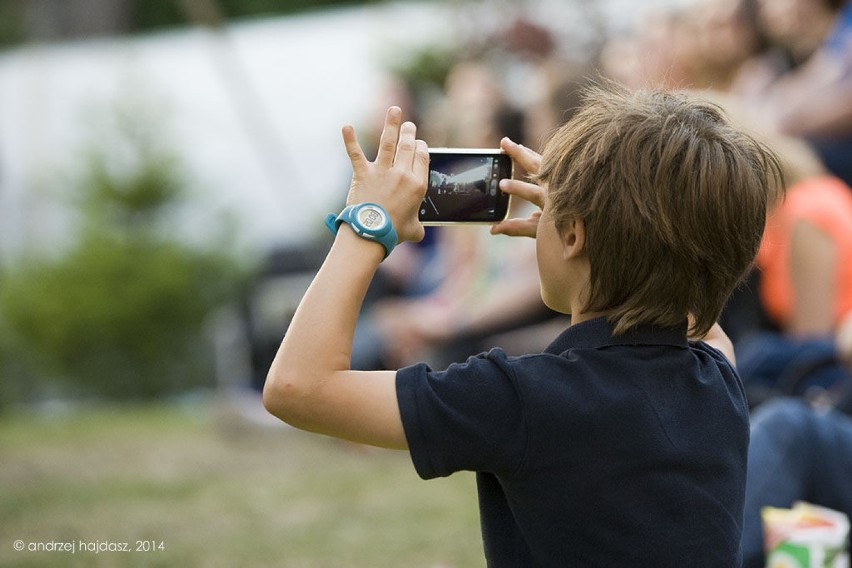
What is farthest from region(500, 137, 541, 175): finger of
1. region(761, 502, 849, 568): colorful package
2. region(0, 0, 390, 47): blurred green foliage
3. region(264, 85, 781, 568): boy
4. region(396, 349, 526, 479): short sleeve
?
region(0, 0, 390, 47): blurred green foliage

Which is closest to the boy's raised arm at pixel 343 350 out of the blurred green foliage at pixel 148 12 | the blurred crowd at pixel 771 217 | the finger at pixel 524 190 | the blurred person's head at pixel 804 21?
the finger at pixel 524 190

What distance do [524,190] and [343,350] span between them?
38cm

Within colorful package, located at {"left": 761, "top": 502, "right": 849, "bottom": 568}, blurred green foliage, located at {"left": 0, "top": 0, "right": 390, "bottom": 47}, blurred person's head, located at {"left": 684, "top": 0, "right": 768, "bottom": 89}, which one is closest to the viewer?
A: colorful package, located at {"left": 761, "top": 502, "right": 849, "bottom": 568}

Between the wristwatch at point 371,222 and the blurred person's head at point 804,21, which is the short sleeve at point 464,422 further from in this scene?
the blurred person's head at point 804,21

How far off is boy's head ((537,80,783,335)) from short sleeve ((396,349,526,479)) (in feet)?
0.61

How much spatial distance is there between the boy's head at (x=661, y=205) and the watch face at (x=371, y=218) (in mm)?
222

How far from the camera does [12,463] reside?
4223 millimetres

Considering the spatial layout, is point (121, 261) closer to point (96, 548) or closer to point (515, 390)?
point (96, 548)

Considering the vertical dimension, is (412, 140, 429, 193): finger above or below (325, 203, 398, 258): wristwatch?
above

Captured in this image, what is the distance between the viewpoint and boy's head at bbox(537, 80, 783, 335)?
1252mm

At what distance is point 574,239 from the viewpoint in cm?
132

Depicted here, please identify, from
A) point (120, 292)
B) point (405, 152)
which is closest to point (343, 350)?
point (405, 152)

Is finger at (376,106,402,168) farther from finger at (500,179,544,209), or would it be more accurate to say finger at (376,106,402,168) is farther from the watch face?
finger at (500,179,544,209)

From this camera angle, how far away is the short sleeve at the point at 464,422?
1201 millimetres
